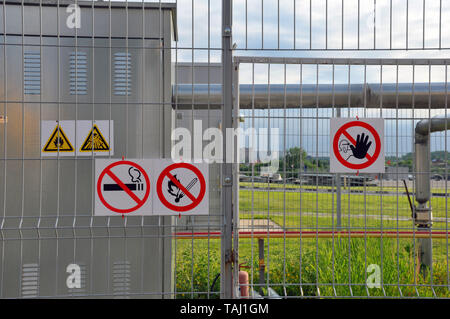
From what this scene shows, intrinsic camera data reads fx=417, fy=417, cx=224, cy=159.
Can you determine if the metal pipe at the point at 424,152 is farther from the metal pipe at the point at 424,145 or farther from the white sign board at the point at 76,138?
the white sign board at the point at 76,138

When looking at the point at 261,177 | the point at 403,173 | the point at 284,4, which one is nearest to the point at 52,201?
the point at 261,177

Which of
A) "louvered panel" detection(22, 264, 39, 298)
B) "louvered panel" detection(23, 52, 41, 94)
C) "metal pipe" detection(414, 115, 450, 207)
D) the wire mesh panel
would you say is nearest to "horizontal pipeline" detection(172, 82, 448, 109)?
the wire mesh panel

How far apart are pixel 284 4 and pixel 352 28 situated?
542 mm

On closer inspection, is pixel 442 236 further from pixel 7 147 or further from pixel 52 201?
pixel 7 147

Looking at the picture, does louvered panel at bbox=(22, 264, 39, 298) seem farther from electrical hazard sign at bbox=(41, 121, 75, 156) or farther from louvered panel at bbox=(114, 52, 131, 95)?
louvered panel at bbox=(114, 52, 131, 95)

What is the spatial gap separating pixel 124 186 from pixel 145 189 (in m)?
0.14

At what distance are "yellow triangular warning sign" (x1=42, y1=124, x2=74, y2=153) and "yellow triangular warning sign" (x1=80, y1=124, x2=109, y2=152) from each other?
9 centimetres

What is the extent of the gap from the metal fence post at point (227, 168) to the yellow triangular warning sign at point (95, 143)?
2.69ft

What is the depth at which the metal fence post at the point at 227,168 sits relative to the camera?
276 centimetres

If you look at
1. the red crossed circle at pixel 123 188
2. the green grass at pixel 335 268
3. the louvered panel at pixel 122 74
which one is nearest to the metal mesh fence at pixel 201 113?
the louvered panel at pixel 122 74

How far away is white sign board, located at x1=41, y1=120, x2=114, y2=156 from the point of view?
2.81 meters

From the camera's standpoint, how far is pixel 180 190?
2785mm

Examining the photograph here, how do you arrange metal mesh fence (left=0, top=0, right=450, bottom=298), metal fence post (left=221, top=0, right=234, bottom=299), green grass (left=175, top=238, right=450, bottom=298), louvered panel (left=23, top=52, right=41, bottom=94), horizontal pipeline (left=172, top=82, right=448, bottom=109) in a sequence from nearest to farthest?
metal fence post (left=221, top=0, right=234, bottom=299) → metal mesh fence (left=0, top=0, right=450, bottom=298) → louvered panel (left=23, top=52, right=41, bottom=94) → horizontal pipeline (left=172, top=82, right=448, bottom=109) → green grass (left=175, top=238, right=450, bottom=298)

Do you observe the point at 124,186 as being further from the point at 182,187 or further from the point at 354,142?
the point at 354,142
